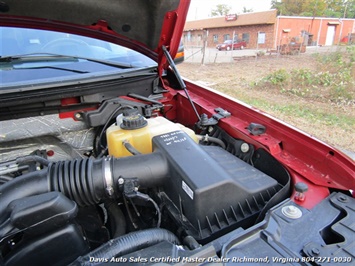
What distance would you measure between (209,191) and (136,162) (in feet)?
1.11

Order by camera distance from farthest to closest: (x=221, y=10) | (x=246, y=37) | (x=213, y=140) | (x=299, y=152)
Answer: (x=221, y=10)
(x=246, y=37)
(x=213, y=140)
(x=299, y=152)

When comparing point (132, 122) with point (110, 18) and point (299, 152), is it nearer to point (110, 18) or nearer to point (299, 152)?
point (110, 18)

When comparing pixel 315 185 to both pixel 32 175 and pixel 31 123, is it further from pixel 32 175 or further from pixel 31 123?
pixel 31 123

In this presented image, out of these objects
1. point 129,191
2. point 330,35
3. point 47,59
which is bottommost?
point 129,191

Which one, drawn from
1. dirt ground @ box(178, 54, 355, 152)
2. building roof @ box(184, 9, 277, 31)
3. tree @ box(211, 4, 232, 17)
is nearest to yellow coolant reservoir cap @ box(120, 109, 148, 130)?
dirt ground @ box(178, 54, 355, 152)

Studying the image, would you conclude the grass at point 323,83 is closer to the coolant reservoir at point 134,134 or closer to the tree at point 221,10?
the coolant reservoir at point 134,134

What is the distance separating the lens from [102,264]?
75 centimetres

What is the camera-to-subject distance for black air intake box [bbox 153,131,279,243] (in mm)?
977

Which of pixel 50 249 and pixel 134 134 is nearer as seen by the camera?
pixel 50 249

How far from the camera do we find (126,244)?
853 mm

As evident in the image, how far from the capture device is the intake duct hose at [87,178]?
940 mm

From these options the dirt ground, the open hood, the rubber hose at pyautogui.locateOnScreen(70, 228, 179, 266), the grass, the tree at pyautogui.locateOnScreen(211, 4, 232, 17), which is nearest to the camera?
the rubber hose at pyautogui.locateOnScreen(70, 228, 179, 266)

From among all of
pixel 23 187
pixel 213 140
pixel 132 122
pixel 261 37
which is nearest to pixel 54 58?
pixel 132 122

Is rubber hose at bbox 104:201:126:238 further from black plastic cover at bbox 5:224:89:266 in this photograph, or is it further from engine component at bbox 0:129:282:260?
black plastic cover at bbox 5:224:89:266
